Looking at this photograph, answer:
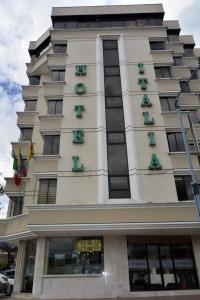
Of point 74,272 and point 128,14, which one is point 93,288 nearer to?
point 74,272

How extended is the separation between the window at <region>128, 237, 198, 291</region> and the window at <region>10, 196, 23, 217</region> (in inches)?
366

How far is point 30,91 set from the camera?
88.9 ft

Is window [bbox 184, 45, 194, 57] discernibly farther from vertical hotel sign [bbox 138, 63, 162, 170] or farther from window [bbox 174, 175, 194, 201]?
window [bbox 174, 175, 194, 201]

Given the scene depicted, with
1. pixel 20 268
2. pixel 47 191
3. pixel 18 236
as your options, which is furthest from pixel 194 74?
pixel 20 268

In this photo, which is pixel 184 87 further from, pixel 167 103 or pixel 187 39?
pixel 187 39

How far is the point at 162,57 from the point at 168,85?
145 inches

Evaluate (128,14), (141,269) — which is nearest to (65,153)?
(141,269)

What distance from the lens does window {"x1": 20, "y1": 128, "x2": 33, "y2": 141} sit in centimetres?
2451

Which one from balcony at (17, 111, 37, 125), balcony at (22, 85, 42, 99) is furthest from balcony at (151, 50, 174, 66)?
balcony at (17, 111, 37, 125)

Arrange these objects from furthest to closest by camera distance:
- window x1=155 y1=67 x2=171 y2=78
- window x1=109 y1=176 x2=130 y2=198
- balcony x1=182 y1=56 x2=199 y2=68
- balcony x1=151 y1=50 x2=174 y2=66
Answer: balcony x1=182 y1=56 x2=199 y2=68 → balcony x1=151 y1=50 x2=174 y2=66 → window x1=155 y1=67 x2=171 y2=78 → window x1=109 y1=176 x2=130 y2=198

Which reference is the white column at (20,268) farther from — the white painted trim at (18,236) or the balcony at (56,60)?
the balcony at (56,60)

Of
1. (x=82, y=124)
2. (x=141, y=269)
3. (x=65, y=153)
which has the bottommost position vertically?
(x=141, y=269)

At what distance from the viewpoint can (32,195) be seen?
2091 centimetres

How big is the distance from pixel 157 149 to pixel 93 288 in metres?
11.2
